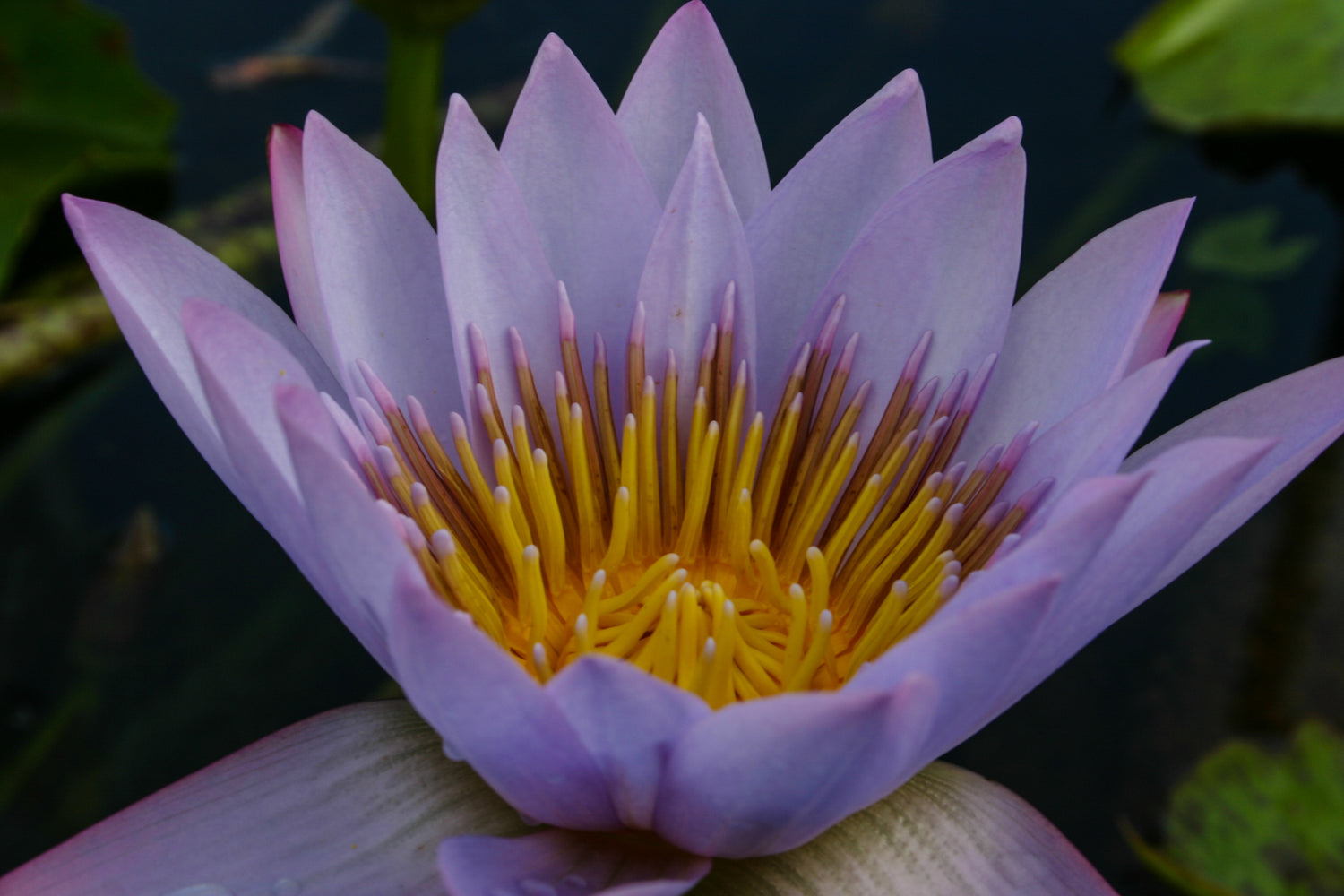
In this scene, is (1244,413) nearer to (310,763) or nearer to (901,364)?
(901,364)

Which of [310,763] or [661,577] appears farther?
[661,577]

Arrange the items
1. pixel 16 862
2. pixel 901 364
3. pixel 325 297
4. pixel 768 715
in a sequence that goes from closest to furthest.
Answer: pixel 768 715 < pixel 325 297 < pixel 901 364 < pixel 16 862

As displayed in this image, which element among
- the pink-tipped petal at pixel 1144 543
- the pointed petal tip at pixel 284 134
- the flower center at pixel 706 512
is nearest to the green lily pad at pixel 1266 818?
the flower center at pixel 706 512

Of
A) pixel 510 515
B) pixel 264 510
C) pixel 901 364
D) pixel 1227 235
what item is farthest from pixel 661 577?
pixel 1227 235

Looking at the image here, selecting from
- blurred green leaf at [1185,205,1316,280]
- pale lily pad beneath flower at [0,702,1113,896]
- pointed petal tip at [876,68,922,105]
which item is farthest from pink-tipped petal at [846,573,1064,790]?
blurred green leaf at [1185,205,1316,280]

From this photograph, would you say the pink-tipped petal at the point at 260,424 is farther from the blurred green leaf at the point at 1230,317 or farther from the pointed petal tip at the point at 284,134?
the blurred green leaf at the point at 1230,317

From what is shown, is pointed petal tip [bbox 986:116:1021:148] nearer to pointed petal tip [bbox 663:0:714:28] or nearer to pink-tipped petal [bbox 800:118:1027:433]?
pink-tipped petal [bbox 800:118:1027:433]

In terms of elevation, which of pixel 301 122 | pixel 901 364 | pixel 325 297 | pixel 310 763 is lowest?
pixel 310 763
